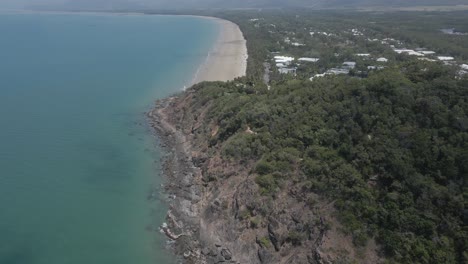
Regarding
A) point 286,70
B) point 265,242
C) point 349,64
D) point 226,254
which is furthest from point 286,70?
point 226,254

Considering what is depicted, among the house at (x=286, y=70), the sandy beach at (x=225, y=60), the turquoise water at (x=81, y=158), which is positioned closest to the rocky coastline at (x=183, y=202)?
the turquoise water at (x=81, y=158)

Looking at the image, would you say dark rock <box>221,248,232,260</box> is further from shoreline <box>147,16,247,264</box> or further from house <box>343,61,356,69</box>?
house <box>343,61,356,69</box>

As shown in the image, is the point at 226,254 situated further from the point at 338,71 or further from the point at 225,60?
the point at 225,60

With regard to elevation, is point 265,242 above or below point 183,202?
above

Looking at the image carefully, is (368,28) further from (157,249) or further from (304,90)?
(157,249)

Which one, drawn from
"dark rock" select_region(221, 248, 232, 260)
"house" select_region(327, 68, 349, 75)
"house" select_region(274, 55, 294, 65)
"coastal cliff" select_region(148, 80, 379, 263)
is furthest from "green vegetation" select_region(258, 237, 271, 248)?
"house" select_region(274, 55, 294, 65)

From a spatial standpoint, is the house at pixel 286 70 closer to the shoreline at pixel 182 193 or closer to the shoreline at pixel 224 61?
the shoreline at pixel 224 61
